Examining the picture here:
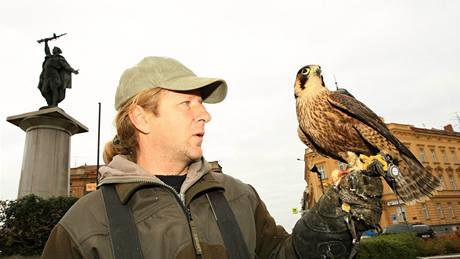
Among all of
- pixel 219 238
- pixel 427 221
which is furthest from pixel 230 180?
pixel 427 221

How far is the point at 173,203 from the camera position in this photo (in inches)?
82.1

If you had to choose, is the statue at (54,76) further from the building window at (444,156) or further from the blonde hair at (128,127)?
the building window at (444,156)

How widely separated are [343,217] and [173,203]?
1107mm

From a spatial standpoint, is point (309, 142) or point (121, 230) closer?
point (121, 230)

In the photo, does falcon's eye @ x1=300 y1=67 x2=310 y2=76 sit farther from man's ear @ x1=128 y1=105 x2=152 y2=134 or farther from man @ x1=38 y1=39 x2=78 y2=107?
man @ x1=38 y1=39 x2=78 y2=107

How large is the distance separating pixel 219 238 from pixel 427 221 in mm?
48388

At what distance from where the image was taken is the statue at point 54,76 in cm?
1166

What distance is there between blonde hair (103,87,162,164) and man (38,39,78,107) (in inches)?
417

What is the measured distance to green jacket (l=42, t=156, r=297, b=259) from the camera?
1.86 meters

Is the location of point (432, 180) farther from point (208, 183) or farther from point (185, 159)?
point (185, 159)

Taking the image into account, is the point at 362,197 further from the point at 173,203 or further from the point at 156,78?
the point at 156,78

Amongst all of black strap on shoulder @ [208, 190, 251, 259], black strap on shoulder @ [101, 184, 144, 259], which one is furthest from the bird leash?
Answer: black strap on shoulder @ [101, 184, 144, 259]

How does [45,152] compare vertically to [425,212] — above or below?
above

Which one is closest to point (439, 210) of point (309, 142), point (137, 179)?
point (309, 142)
